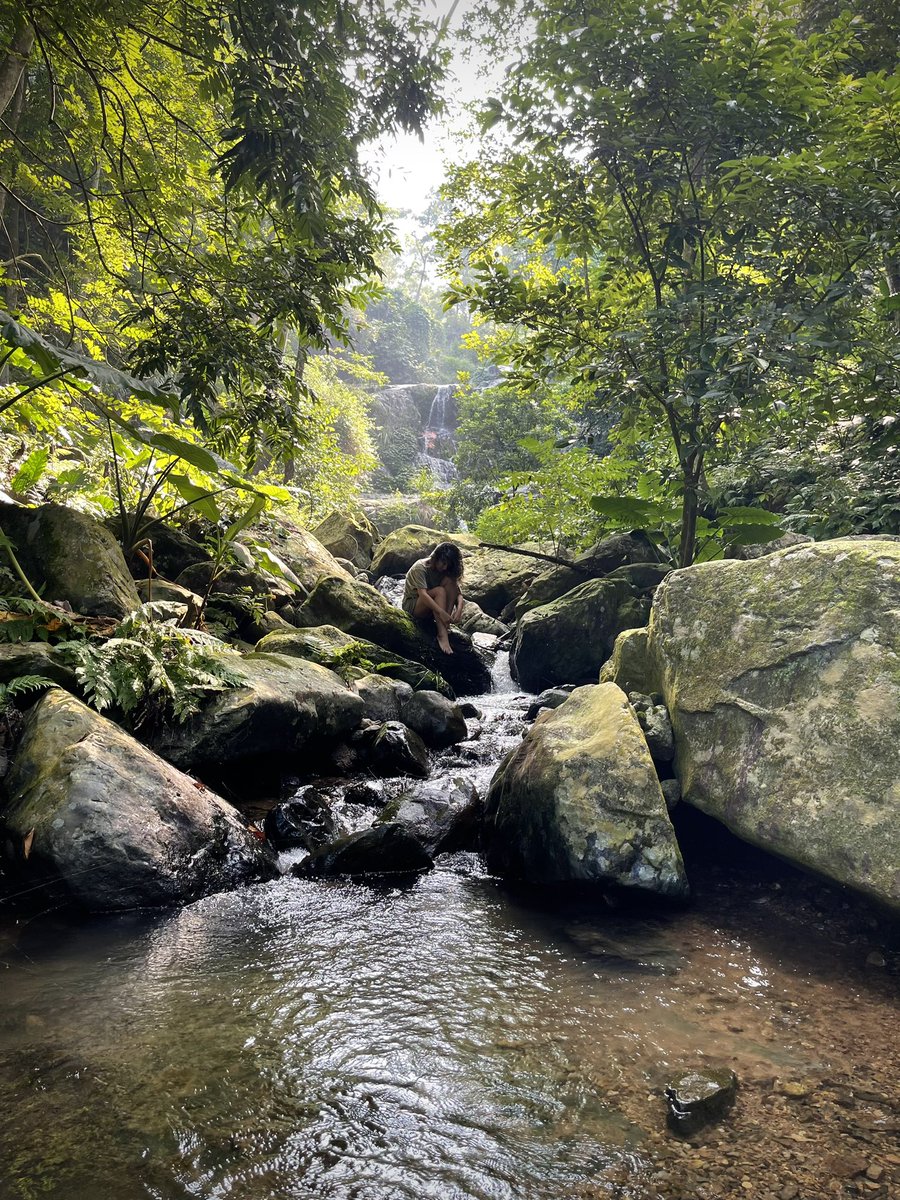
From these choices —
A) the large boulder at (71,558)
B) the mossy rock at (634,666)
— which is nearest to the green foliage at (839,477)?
the mossy rock at (634,666)

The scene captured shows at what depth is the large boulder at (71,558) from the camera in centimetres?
520

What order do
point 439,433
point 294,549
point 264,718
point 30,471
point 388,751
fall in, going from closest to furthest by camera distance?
1. point 264,718
2. point 30,471
3. point 388,751
4. point 294,549
5. point 439,433

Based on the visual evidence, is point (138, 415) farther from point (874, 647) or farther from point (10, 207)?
point (10, 207)

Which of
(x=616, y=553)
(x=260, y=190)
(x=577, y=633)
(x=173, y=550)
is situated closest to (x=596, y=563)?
(x=616, y=553)

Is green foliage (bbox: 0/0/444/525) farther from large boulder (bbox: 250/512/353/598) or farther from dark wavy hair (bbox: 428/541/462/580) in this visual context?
large boulder (bbox: 250/512/353/598)

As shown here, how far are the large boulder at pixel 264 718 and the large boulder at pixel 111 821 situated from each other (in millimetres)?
608

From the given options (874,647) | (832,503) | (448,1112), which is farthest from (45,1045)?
(832,503)

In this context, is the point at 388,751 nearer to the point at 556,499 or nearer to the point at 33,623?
the point at 33,623

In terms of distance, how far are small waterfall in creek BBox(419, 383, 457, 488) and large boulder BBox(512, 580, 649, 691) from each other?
2865 centimetres

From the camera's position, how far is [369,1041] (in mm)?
2395

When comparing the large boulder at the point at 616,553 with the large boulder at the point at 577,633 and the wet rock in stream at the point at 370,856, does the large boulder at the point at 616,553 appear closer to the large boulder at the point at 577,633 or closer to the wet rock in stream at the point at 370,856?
the large boulder at the point at 577,633

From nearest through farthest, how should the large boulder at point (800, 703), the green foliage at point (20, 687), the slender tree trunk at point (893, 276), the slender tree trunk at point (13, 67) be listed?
the large boulder at point (800, 703)
the green foliage at point (20, 687)
the slender tree trunk at point (893, 276)
the slender tree trunk at point (13, 67)

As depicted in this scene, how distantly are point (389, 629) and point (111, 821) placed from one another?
512cm

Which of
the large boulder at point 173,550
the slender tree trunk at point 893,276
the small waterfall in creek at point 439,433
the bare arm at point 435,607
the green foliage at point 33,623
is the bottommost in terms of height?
the green foliage at point 33,623
